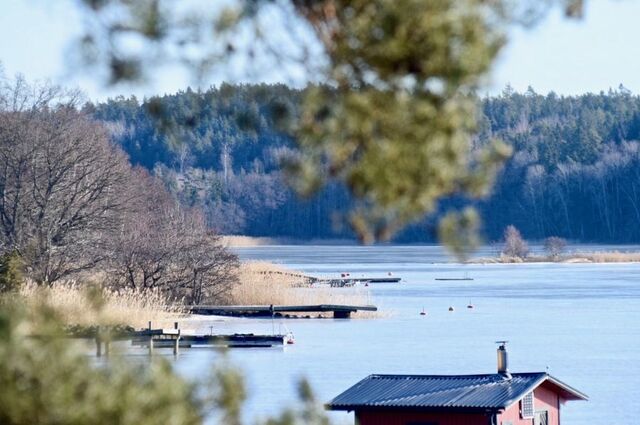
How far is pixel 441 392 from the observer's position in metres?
20.1

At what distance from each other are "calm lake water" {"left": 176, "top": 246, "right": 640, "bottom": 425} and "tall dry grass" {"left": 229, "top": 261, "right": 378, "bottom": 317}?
148 cm

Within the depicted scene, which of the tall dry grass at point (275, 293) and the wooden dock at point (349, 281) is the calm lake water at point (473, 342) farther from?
the tall dry grass at point (275, 293)

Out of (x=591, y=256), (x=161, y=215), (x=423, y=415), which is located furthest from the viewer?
(x=591, y=256)

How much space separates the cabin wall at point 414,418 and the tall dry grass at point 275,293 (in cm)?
2372

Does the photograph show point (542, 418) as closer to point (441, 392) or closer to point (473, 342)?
point (441, 392)

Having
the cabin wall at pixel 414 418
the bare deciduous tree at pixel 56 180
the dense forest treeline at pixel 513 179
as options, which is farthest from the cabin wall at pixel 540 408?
the dense forest treeline at pixel 513 179

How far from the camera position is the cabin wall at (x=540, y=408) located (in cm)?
1994

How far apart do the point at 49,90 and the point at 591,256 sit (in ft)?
188

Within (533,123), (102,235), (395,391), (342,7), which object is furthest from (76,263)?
(533,123)

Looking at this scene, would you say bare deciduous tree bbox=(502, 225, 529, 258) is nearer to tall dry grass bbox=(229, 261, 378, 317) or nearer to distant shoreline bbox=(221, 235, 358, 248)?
distant shoreline bbox=(221, 235, 358, 248)

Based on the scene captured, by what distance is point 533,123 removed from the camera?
5994 inches

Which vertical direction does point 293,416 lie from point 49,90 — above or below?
below

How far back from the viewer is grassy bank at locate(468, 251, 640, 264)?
3430 inches

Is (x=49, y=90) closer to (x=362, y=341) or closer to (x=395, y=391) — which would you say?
(x=362, y=341)
